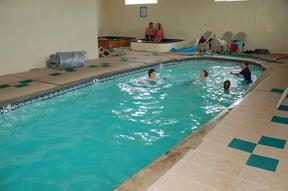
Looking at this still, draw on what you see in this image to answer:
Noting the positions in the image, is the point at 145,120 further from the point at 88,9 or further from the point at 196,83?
the point at 88,9

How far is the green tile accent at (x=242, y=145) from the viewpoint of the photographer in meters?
2.85

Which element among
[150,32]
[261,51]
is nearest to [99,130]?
[261,51]

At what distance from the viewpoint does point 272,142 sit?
9.91 ft

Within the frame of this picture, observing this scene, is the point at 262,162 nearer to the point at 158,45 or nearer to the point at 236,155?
the point at 236,155

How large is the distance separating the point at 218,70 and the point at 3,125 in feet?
19.5

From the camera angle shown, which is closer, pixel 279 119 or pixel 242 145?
pixel 242 145

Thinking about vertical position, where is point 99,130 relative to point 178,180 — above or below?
below

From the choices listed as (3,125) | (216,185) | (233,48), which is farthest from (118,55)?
(216,185)

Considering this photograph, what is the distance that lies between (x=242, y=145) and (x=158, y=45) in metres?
8.55

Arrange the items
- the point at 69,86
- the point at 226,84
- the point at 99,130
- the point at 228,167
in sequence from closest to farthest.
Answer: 1. the point at 228,167
2. the point at 99,130
3. the point at 69,86
4. the point at 226,84

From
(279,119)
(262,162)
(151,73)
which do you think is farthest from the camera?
(151,73)

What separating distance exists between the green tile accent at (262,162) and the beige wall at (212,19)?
8.60 m

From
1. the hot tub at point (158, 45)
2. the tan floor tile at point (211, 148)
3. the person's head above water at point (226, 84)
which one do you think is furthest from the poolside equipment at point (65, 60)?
the tan floor tile at point (211, 148)

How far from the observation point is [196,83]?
21.8 ft
